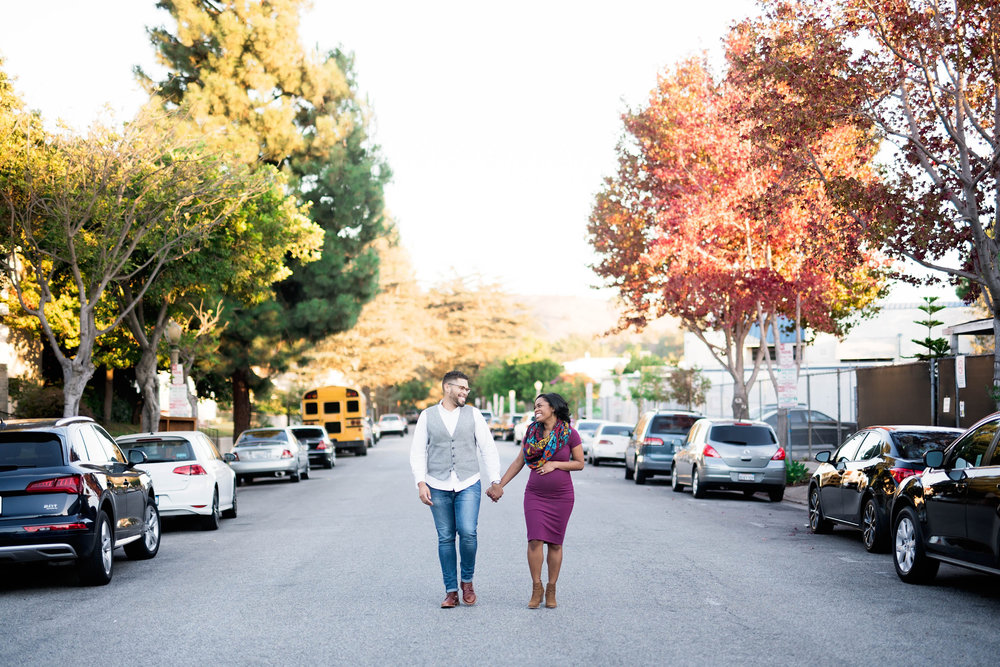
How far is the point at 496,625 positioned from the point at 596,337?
27347 mm

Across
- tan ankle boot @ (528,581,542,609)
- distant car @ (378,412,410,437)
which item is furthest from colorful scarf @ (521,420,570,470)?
distant car @ (378,412,410,437)

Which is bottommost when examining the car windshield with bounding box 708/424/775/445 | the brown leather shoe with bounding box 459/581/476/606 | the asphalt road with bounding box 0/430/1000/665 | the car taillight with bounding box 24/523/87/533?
the asphalt road with bounding box 0/430/1000/665

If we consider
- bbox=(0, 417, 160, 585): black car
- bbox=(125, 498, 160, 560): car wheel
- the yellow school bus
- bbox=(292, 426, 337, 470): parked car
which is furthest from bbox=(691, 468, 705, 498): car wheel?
the yellow school bus

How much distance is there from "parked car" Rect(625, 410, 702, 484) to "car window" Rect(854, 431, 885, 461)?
472 inches

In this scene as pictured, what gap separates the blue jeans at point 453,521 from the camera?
9.43m

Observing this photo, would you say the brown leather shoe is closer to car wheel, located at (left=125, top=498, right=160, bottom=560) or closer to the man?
the man

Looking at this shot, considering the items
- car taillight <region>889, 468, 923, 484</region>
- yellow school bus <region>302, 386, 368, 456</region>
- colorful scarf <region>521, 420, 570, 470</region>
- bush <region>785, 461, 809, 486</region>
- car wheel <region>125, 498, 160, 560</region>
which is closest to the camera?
colorful scarf <region>521, 420, 570, 470</region>

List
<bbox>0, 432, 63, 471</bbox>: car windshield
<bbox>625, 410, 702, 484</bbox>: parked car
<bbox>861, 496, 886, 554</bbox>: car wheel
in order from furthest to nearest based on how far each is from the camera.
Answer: <bbox>625, 410, 702, 484</bbox>: parked car → <bbox>861, 496, 886, 554</bbox>: car wheel → <bbox>0, 432, 63, 471</bbox>: car windshield

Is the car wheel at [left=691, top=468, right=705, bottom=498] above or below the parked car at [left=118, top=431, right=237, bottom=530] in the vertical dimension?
below

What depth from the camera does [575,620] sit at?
8.93 meters

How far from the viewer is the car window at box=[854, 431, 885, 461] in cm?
1408

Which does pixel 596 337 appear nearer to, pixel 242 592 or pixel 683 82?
pixel 683 82

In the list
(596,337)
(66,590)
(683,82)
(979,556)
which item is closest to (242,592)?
(66,590)

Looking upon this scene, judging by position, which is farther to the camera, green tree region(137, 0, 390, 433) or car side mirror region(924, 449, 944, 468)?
green tree region(137, 0, 390, 433)
